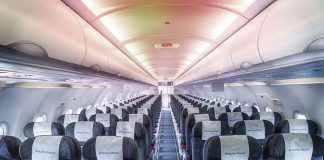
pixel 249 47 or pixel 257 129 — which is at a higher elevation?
pixel 249 47

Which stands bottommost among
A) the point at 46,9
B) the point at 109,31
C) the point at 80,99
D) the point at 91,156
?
the point at 91,156

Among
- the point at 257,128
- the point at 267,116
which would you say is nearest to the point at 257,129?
the point at 257,128

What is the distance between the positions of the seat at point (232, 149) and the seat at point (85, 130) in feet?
9.59

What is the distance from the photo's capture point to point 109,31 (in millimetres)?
5133

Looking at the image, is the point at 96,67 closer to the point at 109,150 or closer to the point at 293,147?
the point at 109,150

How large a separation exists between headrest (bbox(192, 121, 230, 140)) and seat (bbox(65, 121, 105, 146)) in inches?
75.0

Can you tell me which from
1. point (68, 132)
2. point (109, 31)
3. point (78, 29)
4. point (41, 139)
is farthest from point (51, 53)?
point (68, 132)

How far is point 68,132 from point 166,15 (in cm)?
321

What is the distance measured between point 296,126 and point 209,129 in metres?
1.89

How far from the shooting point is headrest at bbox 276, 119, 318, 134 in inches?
225

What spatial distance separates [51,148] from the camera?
11.6ft

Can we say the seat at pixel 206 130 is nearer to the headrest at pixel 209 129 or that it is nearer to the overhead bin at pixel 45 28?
the headrest at pixel 209 129

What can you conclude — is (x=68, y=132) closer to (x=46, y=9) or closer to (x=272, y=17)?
(x=46, y=9)

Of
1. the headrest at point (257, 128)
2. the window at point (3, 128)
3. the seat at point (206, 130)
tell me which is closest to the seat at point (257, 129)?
the headrest at point (257, 128)
